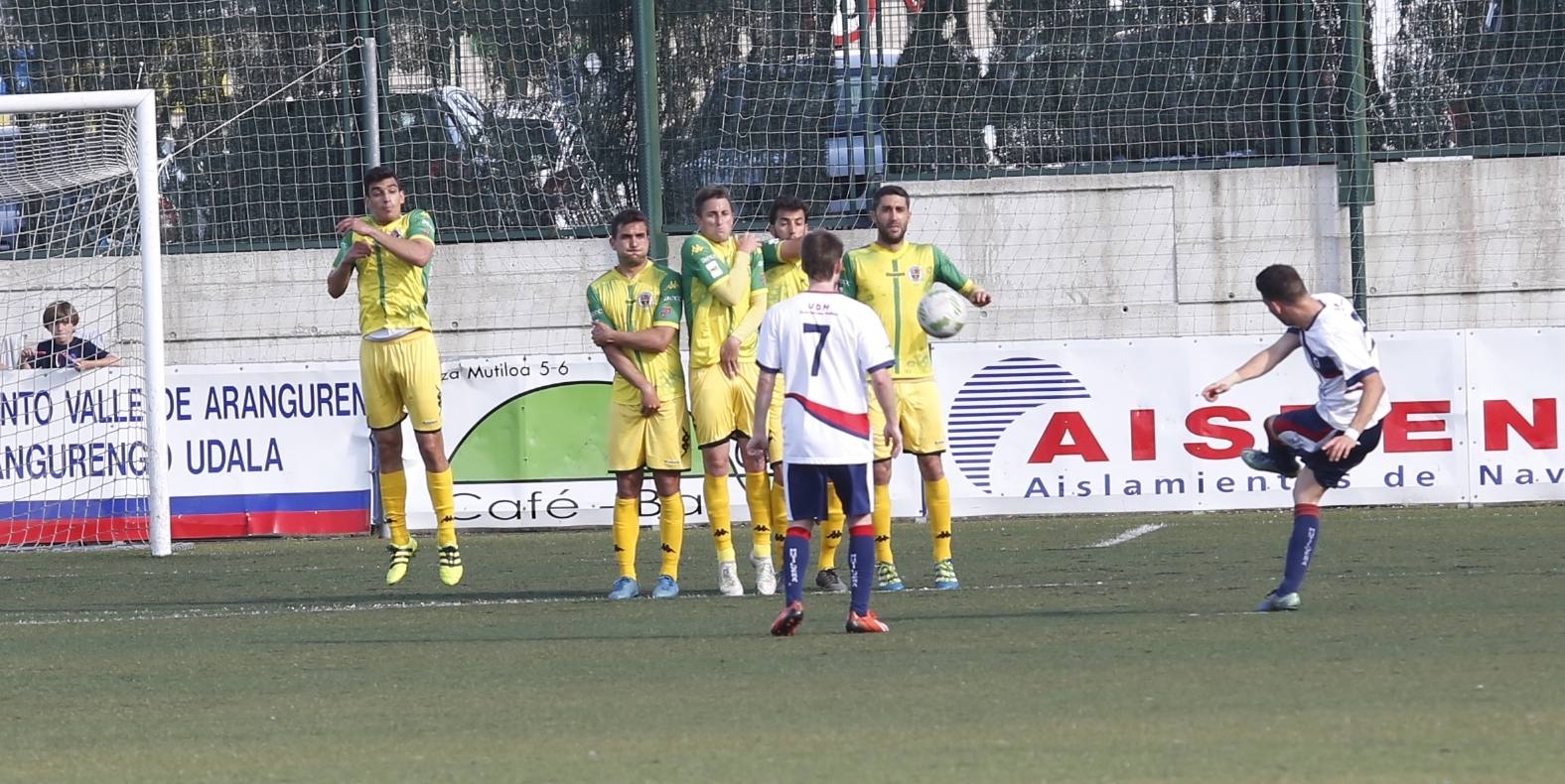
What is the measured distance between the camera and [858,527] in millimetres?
7656

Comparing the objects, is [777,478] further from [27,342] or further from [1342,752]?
[27,342]

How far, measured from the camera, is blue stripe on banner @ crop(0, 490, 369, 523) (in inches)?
556

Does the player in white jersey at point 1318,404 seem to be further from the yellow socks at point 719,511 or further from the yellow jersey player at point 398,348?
the yellow jersey player at point 398,348

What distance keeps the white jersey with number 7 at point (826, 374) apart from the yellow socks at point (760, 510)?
1655mm

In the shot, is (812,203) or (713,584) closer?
(713,584)

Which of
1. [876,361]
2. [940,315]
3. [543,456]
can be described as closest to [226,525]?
[543,456]

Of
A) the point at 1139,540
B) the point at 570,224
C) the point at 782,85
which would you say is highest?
the point at 782,85

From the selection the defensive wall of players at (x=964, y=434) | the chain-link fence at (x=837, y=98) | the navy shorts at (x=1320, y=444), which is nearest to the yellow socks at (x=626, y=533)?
the navy shorts at (x=1320, y=444)

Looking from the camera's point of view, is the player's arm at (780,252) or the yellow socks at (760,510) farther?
the player's arm at (780,252)

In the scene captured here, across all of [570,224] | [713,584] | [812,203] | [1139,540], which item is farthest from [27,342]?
[1139,540]

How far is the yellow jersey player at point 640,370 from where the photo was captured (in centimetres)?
942

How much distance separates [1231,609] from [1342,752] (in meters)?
3.22

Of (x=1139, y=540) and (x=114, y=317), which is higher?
(x=114, y=317)

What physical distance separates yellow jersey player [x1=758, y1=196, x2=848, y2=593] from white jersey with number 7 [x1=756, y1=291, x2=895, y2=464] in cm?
198
